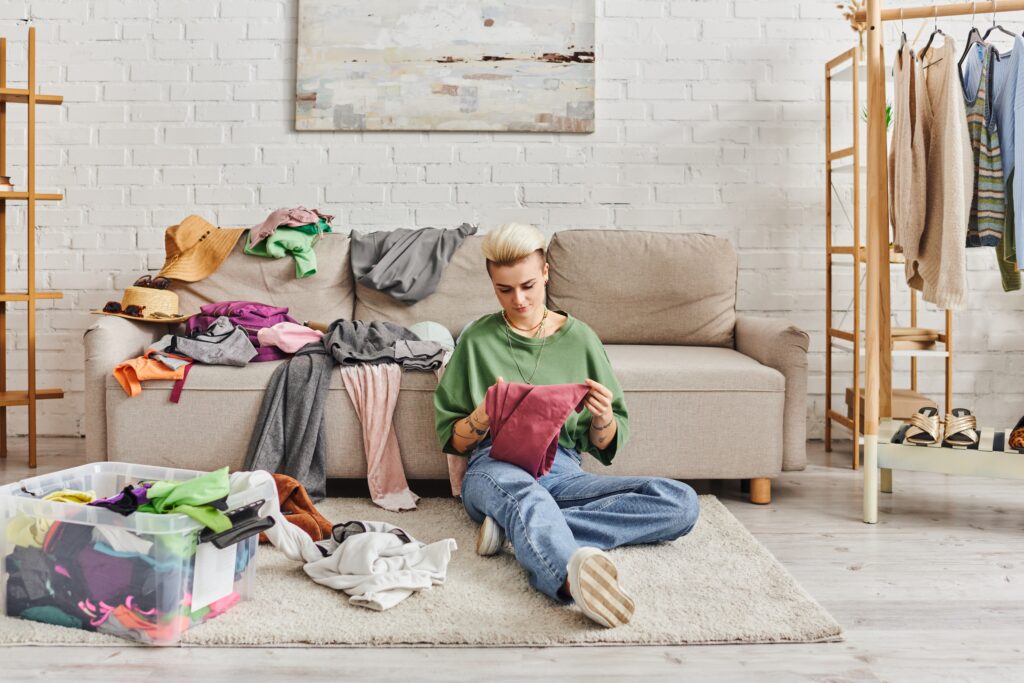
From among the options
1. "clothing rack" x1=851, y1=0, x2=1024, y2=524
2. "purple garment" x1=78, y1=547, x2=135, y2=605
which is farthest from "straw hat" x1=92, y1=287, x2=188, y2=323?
"clothing rack" x1=851, y1=0, x2=1024, y2=524

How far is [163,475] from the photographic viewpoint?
1.93 m

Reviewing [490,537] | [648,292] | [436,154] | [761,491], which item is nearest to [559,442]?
[490,537]

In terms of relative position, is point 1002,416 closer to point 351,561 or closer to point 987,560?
point 987,560

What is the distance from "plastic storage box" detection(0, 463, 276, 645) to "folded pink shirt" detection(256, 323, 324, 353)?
1.07m

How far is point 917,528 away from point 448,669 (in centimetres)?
156

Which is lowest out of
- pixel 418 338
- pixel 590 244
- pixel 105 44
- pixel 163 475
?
pixel 163 475

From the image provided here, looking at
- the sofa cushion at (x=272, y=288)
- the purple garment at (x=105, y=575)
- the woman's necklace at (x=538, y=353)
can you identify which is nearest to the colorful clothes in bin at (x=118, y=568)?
the purple garment at (x=105, y=575)

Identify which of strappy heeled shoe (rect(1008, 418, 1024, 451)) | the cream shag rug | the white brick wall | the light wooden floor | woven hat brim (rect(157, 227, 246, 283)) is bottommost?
the light wooden floor

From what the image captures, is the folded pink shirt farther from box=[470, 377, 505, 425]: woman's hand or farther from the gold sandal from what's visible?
the gold sandal

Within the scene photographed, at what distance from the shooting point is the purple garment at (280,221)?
3.25 m

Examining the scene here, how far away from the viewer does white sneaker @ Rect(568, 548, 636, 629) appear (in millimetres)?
1632

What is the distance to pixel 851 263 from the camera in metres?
3.74

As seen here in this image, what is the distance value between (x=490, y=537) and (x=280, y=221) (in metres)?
1.71

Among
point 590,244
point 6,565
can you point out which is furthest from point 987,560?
point 6,565
